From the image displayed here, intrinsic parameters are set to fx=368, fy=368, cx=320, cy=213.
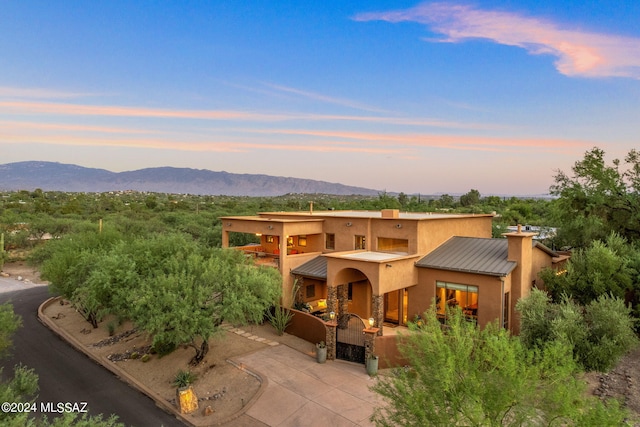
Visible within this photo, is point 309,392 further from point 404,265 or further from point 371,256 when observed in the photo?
point 404,265

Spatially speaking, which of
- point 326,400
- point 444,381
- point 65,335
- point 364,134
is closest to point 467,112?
point 364,134

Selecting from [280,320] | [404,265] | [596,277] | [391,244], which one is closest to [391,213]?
[391,244]

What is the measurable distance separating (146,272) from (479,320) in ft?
56.8

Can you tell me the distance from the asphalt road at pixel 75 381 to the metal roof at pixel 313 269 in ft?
35.8

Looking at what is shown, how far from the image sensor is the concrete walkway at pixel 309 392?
43.8 feet

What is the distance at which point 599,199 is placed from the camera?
86.0ft

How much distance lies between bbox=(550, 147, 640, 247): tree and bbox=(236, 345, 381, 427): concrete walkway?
70.7 ft

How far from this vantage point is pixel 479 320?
1908 centimetres

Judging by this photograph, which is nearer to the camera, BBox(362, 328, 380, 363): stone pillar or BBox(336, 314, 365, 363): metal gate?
BBox(362, 328, 380, 363): stone pillar

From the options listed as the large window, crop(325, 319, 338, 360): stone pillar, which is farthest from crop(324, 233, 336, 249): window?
crop(325, 319, 338, 360): stone pillar

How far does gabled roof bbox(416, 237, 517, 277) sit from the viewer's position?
19.0 m

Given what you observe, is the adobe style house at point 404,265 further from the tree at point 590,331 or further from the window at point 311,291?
the tree at point 590,331

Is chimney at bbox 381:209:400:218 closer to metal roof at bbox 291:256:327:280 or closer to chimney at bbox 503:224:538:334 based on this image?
metal roof at bbox 291:256:327:280

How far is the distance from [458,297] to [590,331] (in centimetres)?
657
